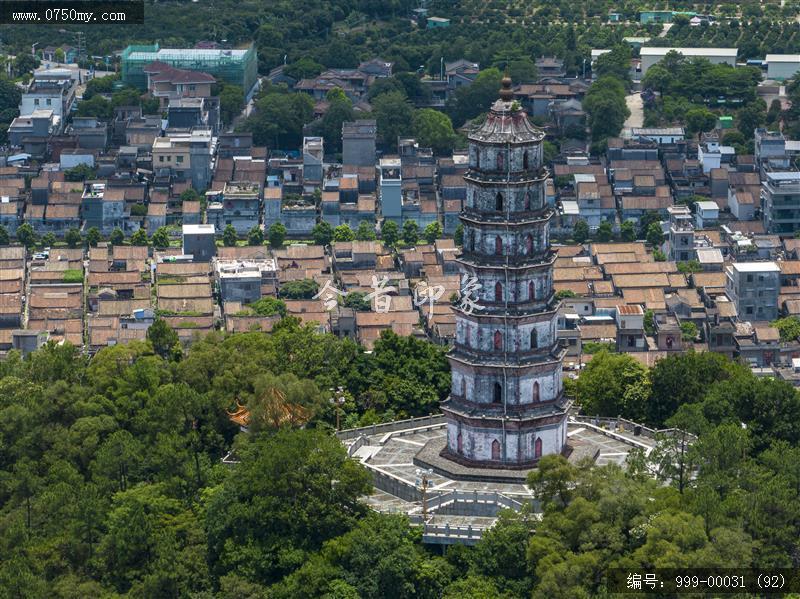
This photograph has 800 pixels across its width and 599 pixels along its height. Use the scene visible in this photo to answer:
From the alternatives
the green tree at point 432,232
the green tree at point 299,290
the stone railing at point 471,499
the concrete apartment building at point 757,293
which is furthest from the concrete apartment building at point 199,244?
the stone railing at point 471,499

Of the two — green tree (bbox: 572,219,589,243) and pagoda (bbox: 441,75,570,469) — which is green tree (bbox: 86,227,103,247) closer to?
green tree (bbox: 572,219,589,243)

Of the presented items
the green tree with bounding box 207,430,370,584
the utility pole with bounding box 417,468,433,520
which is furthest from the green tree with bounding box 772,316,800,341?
the green tree with bounding box 207,430,370,584

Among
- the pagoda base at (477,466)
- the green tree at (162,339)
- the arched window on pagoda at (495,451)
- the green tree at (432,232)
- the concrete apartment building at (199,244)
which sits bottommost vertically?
the green tree at (432,232)

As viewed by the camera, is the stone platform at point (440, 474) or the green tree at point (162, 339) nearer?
the stone platform at point (440, 474)

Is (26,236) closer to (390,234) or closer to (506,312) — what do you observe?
(390,234)

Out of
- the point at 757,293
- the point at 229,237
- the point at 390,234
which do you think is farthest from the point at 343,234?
the point at 757,293

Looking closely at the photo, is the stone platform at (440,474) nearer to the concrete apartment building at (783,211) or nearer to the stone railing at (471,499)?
the stone railing at (471,499)
